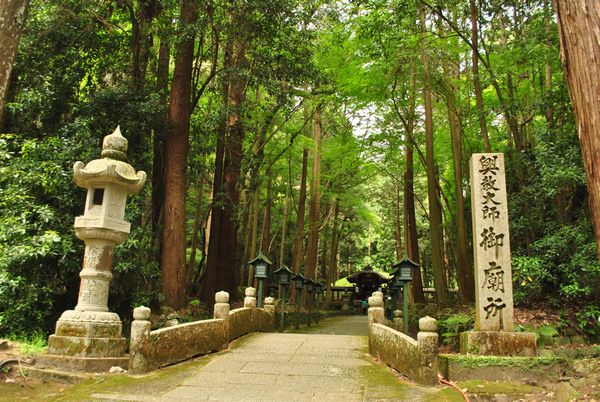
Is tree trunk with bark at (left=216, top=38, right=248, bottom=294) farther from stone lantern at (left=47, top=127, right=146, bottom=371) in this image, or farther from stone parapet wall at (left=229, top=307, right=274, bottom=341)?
stone lantern at (left=47, top=127, right=146, bottom=371)

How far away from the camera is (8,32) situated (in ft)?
22.0

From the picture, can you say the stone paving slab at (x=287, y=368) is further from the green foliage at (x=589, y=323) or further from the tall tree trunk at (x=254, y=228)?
the tall tree trunk at (x=254, y=228)

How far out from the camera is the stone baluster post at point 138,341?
591cm

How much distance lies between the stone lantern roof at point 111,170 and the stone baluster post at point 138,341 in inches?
79.2

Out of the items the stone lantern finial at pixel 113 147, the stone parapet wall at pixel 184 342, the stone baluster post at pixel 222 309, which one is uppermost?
the stone lantern finial at pixel 113 147

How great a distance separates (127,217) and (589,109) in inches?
356

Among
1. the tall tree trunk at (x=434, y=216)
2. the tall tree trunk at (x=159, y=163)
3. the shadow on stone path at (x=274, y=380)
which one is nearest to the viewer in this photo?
the shadow on stone path at (x=274, y=380)

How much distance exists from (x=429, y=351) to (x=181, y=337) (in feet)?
12.1

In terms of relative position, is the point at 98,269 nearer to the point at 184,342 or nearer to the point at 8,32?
the point at 184,342

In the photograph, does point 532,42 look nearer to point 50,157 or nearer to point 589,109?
point 589,109

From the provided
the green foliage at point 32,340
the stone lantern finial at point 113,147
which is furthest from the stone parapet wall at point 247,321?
the stone lantern finial at point 113,147

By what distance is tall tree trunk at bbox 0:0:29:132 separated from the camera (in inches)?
261

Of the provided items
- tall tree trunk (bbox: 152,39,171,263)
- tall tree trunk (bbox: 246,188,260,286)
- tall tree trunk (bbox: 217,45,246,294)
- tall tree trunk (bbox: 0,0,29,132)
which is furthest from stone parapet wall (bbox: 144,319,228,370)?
tall tree trunk (bbox: 246,188,260,286)

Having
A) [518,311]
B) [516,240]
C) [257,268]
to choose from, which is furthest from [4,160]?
[516,240]
